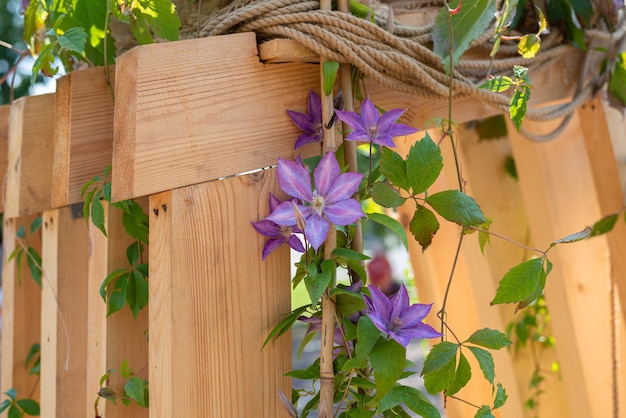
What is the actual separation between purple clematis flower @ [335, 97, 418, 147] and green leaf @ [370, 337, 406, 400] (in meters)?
0.19

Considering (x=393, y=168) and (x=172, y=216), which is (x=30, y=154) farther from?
(x=393, y=168)

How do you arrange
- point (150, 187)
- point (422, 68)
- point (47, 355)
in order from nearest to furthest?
point (150, 187) < point (422, 68) < point (47, 355)

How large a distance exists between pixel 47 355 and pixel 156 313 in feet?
1.09

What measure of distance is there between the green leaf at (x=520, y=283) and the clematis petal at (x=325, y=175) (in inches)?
7.3

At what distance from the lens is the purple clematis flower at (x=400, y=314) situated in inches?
24.8

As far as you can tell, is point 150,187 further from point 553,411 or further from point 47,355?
point 553,411

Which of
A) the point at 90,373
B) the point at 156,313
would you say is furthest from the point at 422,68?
the point at 90,373

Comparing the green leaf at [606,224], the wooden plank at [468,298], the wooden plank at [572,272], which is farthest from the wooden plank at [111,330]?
the wooden plank at [572,272]

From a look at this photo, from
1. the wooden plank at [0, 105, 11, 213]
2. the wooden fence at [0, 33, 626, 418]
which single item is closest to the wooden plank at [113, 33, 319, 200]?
the wooden fence at [0, 33, 626, 418]

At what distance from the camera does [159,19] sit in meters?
0.74

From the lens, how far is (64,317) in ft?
3.01

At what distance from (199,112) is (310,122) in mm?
121

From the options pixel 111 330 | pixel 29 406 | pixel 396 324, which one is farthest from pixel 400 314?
pixel 29 406

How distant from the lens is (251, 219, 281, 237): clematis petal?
69 centimetres
